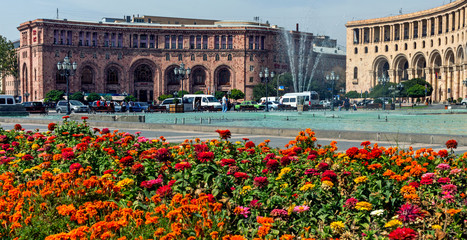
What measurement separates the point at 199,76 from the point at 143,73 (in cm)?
922

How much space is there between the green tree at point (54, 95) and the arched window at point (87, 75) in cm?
771

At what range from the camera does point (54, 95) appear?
73.6 metres

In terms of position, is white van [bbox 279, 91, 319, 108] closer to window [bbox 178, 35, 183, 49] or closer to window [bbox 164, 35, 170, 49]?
window [bbox 178, 35, 183, 49]

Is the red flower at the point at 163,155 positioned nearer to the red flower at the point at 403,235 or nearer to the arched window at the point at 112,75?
the red flower at the point at 403,235

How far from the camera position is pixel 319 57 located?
363 ft

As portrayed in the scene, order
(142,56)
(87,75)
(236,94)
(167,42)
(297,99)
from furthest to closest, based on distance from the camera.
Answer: (167,42), (142,56), (87,75), (236,94), (297,99)

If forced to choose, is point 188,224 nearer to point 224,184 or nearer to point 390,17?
point 224,184

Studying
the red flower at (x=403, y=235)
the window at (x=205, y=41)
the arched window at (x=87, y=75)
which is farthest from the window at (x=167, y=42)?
the red flower at (x=403, y=235)

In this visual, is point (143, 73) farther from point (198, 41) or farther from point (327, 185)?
point (327, 185)

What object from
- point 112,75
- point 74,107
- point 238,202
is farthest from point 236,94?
point 238,202

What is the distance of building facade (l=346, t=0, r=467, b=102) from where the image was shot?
80438 millimetres

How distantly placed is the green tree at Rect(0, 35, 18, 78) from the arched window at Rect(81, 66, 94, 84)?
22364 mm

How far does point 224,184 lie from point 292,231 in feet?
3.93

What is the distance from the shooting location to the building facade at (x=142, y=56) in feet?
263
